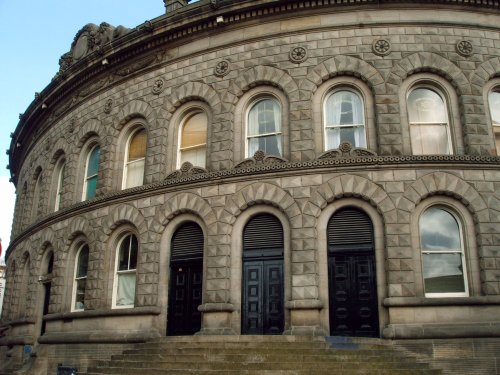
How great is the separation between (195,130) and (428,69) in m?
8.18

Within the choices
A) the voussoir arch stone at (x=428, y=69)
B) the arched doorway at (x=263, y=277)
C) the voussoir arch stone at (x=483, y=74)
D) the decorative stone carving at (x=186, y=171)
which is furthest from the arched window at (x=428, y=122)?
the decorative stone carving at (x=186, y=171)

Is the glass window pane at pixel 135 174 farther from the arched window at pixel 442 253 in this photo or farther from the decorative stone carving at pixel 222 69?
the arched window at pixel 442 253

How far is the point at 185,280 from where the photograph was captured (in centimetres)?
1741

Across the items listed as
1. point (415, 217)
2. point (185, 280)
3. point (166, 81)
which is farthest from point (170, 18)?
point (415, 217)

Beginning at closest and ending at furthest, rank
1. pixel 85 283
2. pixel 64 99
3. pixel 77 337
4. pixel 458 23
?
pixel 458 23 → pixel 77 337 → pixel 85 283 → pixel 64 99

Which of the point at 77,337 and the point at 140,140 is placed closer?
the point at 77,337

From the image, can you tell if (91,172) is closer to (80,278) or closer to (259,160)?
(80,278)

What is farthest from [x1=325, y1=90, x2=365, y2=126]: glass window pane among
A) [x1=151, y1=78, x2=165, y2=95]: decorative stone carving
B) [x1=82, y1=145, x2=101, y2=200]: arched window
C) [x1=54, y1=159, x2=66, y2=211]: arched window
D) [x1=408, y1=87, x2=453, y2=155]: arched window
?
[x1=54, y1=159, x2=66, y2=211]: arched window

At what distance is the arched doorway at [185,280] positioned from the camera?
1695cm

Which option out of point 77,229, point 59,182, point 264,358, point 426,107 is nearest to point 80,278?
point 77,229

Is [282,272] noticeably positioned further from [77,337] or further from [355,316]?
[77,337]

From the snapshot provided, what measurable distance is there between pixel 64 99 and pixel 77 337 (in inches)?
441

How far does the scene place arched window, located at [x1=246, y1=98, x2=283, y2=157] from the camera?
17.6 meters

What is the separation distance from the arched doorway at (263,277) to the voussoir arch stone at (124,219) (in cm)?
395
